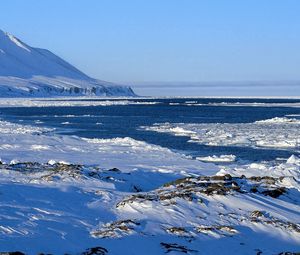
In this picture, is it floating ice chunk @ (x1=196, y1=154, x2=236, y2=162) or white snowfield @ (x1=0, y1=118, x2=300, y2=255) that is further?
floating ice chunk @ (x1=196, y1=154, x2=236, y2=162)

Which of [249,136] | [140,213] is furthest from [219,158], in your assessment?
[140,213]

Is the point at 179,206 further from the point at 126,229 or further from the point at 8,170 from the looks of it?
the point at 8,170

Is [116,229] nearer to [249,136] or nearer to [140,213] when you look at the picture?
[140,213]

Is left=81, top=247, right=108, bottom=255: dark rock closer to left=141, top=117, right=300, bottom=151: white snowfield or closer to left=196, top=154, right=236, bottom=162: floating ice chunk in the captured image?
left=196, top=154, right=236, bottom=162: floating ice chunk

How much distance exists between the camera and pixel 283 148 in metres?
29.9

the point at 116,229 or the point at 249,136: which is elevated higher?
the point at 116,229

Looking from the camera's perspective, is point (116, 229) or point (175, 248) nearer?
point (175, 248)

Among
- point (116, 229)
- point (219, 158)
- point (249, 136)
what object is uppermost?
point (116, 229)

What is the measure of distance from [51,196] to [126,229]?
126 inches

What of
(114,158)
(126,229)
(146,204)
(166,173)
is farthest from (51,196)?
(114,158)

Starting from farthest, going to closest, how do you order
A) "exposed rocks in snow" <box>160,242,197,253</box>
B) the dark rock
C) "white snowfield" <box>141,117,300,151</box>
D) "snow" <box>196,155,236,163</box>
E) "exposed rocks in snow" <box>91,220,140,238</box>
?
"white snowfield" <box>141,117,300,151</box> < "snow" <box>196,155,236,163</box> < "exposed rocks in snow" <box>91,220,140,238</box> < "exposed rocks in snow" <box>160,242,197,253</box> < the dark rock

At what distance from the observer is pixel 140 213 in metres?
10.9

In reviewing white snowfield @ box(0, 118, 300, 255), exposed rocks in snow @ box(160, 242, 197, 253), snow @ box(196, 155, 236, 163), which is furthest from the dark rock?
snow @ box(196, 155, 236, 163)

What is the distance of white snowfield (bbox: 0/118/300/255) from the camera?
9.15 m
